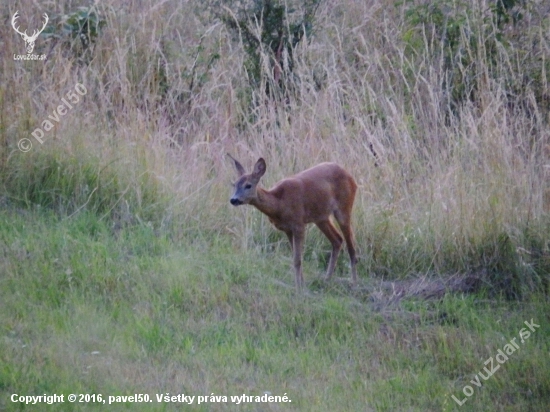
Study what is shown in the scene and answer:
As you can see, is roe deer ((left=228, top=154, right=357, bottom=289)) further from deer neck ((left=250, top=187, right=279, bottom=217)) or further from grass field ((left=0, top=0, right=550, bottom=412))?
grass field ((left=0, top=0, right=550, bottom=412))

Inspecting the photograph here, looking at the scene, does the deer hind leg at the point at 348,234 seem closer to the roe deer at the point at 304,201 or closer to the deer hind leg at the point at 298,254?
the roe deer at the point at 304,201

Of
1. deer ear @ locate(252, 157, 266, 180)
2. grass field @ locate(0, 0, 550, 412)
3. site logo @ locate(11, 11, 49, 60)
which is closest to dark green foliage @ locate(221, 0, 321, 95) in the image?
grass field @ locate(0, 0, 550, 412)

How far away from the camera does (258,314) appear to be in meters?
6.67

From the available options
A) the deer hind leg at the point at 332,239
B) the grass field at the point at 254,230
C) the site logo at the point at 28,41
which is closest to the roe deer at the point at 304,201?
the deer hind leg at the point at 332,239

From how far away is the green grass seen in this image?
5438 mm

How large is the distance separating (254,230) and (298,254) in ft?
3.47

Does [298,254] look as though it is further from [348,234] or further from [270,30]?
[270,30]

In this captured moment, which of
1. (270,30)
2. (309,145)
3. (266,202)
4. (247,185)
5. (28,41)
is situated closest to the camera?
(247,185)

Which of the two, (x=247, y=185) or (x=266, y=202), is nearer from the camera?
(x=247, y=185)

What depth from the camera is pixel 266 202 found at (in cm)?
746

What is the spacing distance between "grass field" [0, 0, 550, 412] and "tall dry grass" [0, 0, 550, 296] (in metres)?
0.03

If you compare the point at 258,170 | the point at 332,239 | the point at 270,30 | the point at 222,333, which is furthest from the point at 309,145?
the point at 222,333

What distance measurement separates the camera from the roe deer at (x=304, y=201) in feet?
24.3

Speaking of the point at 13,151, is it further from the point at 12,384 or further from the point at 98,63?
the point at 12,384
